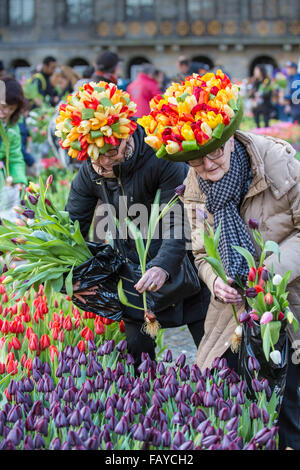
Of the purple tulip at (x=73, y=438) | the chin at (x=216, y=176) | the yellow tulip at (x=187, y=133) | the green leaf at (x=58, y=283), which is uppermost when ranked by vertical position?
the yellow tulip at (x=187, y=133)

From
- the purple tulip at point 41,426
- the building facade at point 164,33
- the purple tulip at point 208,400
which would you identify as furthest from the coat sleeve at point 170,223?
the building facade at point 164,33

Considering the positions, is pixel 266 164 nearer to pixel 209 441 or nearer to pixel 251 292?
pixel 251 292

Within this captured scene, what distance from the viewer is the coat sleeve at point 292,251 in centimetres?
260

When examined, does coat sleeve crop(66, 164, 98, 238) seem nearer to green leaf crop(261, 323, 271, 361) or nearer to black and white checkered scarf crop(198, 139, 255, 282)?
black and white checkered scarf crop(198, 139, 255, 282)

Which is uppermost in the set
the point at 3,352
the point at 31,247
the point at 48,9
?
the point at 48,9

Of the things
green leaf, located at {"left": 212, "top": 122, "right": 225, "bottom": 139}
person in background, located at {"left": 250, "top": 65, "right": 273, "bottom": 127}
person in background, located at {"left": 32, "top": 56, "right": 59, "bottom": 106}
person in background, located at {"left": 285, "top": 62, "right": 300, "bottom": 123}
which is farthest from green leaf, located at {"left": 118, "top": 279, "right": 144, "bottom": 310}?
person in background, located at {"left": 250, "top": 65, "right": 273, "bottom": 127}

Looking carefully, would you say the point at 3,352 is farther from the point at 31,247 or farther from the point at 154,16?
the point at 154,16

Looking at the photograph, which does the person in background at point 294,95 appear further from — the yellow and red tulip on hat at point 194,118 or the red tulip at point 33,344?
the red tulip at point 33,344

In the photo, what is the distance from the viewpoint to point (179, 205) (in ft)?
10.3

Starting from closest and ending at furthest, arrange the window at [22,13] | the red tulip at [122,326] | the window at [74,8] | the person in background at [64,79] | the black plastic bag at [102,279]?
the black plastic bag at [102,279], the red tulip at [122,326], the person in background at [64,79], the window at [74,8], the window at [22,13]

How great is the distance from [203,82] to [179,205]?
725mm

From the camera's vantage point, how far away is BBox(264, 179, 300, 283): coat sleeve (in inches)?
102

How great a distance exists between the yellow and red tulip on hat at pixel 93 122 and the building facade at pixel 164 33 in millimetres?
26308
